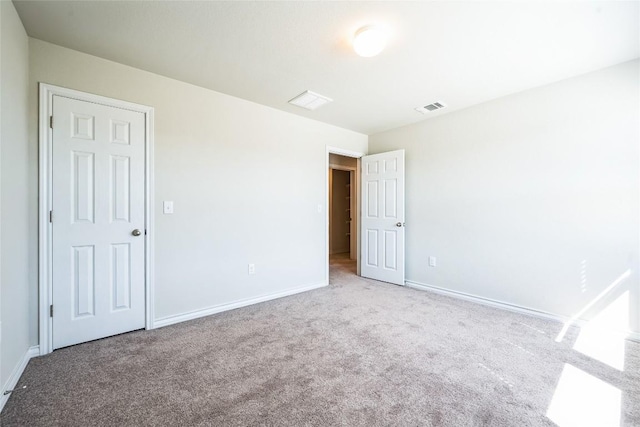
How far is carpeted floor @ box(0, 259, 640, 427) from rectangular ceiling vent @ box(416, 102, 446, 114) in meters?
2.47

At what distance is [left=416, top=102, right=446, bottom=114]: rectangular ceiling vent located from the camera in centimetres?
329

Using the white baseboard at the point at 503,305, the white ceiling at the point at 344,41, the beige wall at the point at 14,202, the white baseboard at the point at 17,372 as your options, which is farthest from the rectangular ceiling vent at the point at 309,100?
the white baseboard at the point at 17,372

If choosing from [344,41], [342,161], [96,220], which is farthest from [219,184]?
[342,161]

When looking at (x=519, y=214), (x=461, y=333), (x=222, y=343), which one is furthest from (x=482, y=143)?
(x=222, y=343)

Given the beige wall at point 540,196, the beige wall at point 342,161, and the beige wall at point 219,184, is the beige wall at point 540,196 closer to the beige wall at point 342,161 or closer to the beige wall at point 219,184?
the beige wall at point 219,184

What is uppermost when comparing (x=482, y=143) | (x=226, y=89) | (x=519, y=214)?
(x=226, y=89)

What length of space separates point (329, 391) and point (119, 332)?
198 cm

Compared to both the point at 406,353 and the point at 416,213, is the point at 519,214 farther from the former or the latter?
the point at 406,353

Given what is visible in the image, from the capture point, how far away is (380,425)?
1422mm

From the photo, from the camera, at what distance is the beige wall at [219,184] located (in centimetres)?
242

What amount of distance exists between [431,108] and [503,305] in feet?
8.19

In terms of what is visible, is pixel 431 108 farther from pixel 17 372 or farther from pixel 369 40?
pixel 17 372

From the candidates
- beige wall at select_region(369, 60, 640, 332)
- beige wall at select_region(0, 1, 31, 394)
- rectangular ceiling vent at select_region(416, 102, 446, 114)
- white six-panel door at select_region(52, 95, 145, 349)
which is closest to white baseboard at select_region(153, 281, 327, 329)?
white six-panel door at select_region(52, 95, 145, 349)

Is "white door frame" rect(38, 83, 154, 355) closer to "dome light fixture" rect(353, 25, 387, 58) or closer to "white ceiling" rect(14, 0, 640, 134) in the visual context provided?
"white ceiling" rect(14, 0, 640, 134)
